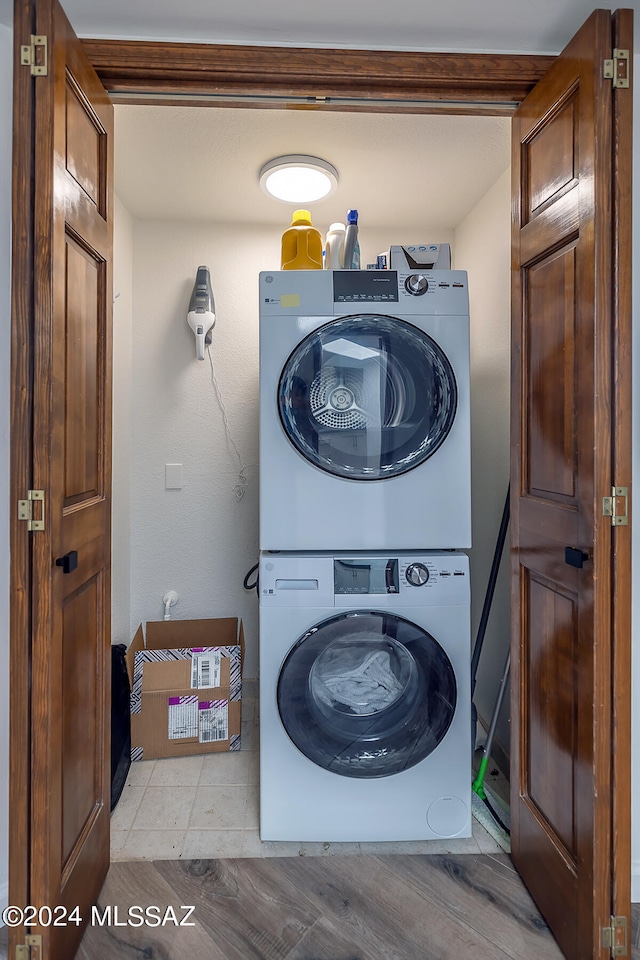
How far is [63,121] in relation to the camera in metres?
1.19

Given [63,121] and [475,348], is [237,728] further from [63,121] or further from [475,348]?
[63,121]

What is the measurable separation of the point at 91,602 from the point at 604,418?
133 cm

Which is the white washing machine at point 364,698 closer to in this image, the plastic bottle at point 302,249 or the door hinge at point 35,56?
the plastic bottle at point 302,249

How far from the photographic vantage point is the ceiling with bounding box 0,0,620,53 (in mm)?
1305

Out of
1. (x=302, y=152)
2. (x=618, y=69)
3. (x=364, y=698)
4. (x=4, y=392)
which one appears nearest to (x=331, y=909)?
(x=364, y=698)

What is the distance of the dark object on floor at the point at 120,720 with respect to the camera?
1.99 m

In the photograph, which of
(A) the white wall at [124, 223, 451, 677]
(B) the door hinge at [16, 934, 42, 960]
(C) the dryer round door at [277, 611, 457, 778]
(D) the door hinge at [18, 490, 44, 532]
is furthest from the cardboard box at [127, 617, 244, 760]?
(D) the door hinge at [18, 490, 44, 532]

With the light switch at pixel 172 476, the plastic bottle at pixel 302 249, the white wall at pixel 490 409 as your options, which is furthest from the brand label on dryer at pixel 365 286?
the light switch at pixel 172 476

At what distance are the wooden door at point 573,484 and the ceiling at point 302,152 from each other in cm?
45

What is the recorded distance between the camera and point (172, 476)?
2691mm

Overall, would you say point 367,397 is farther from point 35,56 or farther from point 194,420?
point 194,420

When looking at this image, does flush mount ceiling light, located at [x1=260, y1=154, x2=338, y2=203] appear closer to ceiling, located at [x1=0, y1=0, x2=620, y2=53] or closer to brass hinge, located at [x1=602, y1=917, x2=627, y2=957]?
ceiling, located at [x1=0, y1=0, x2=620, y2=53]

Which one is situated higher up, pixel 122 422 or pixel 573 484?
pixel 122 422

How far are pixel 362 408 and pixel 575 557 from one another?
758mm
